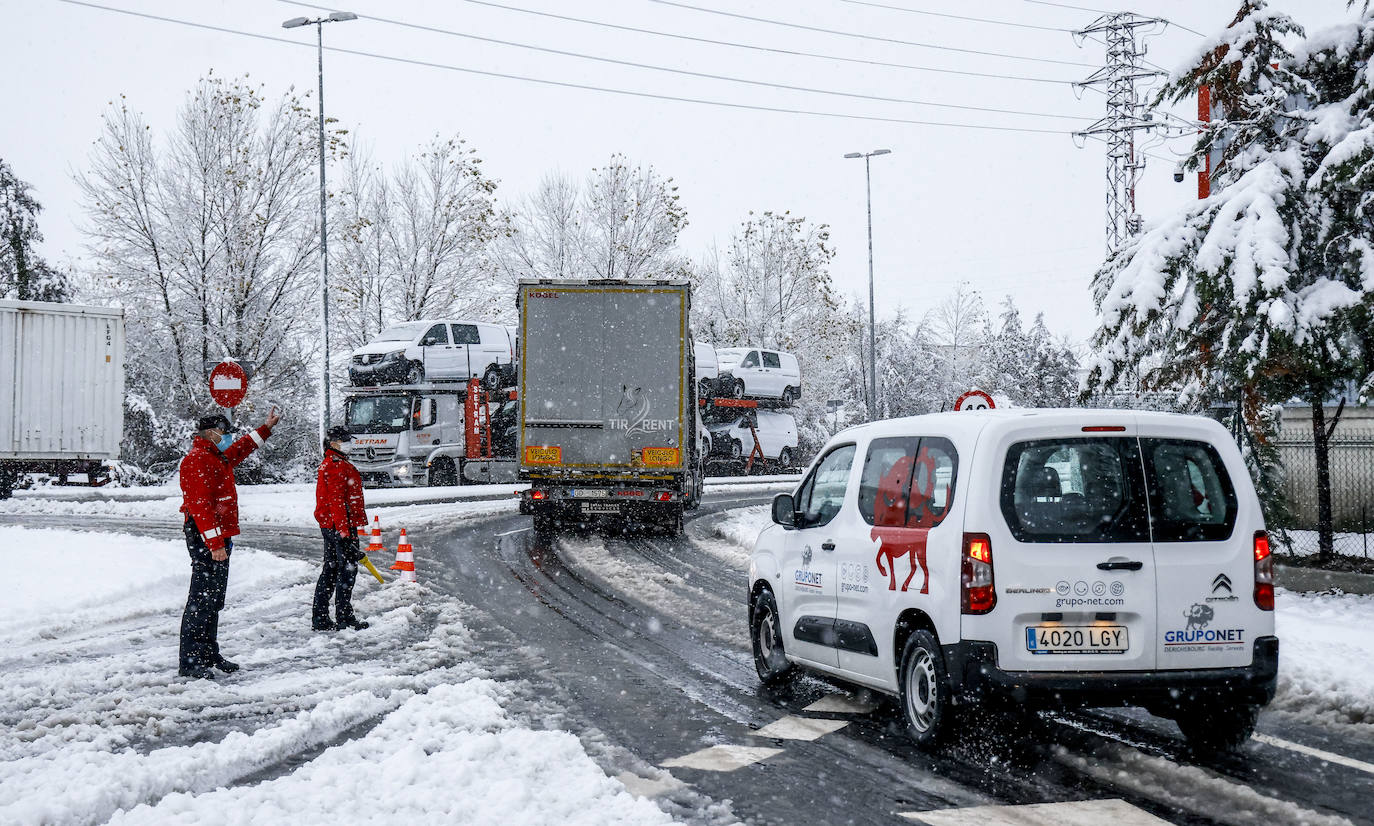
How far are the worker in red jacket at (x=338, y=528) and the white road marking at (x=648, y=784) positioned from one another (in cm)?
510

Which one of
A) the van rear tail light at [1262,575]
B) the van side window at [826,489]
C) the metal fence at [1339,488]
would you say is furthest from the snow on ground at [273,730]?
the metal fence at [1339,488]

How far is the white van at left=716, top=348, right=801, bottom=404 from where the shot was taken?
127ft

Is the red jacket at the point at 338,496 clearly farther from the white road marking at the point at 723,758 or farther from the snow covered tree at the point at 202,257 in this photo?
the snow covered tree at the point at 202,257

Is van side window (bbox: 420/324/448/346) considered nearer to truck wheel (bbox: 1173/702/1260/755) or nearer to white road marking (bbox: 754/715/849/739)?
white road marking (bbox: 754/715/849/739)

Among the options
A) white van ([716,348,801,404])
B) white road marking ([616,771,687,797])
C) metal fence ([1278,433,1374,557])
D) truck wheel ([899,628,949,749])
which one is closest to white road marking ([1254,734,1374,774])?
truck wheel ([899,628,949,749])

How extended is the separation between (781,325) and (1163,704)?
2092 inches

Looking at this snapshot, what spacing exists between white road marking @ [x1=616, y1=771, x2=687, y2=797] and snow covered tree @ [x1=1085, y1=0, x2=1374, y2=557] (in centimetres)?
773

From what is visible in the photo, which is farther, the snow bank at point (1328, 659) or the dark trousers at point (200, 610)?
the dark trousers at point (200, 610)

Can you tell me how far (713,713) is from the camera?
23.6 ft

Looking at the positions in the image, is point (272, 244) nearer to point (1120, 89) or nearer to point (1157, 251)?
point (1120, 89)

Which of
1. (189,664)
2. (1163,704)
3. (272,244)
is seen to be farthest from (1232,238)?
(272,244)

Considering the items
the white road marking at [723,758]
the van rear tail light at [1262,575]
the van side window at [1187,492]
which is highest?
the van side window at [1187,492]

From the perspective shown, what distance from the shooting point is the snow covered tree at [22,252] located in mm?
42719

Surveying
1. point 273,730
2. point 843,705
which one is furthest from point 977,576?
point 273,730
